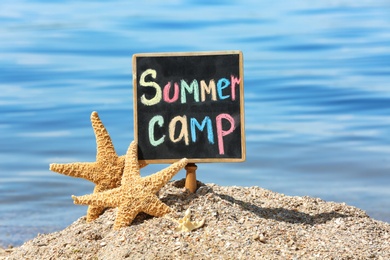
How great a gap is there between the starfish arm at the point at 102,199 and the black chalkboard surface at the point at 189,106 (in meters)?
0.38

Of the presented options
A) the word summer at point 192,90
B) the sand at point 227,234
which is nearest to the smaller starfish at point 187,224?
the sand at point 227,234

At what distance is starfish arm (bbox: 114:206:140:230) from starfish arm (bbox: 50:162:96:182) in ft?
1.64


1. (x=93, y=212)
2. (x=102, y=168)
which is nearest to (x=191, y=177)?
(x=102, y=168)

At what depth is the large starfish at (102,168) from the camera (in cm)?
621

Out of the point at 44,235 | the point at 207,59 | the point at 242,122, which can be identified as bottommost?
the point at 44,235

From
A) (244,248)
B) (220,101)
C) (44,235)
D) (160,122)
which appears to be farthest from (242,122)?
(44,235)

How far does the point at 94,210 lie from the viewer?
6.31 metres

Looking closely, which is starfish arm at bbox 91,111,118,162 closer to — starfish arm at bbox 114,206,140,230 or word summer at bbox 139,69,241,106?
word summer at bbox 139,69,241,106

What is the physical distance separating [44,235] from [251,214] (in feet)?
5.53

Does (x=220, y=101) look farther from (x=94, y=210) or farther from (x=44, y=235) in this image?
(x=44, y=235)

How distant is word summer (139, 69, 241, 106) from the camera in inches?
244

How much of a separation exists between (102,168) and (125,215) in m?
0.54

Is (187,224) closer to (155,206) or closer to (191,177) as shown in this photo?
(155,206)

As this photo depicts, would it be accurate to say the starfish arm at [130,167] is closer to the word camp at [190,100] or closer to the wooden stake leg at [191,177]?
the word camp at [190,100]
